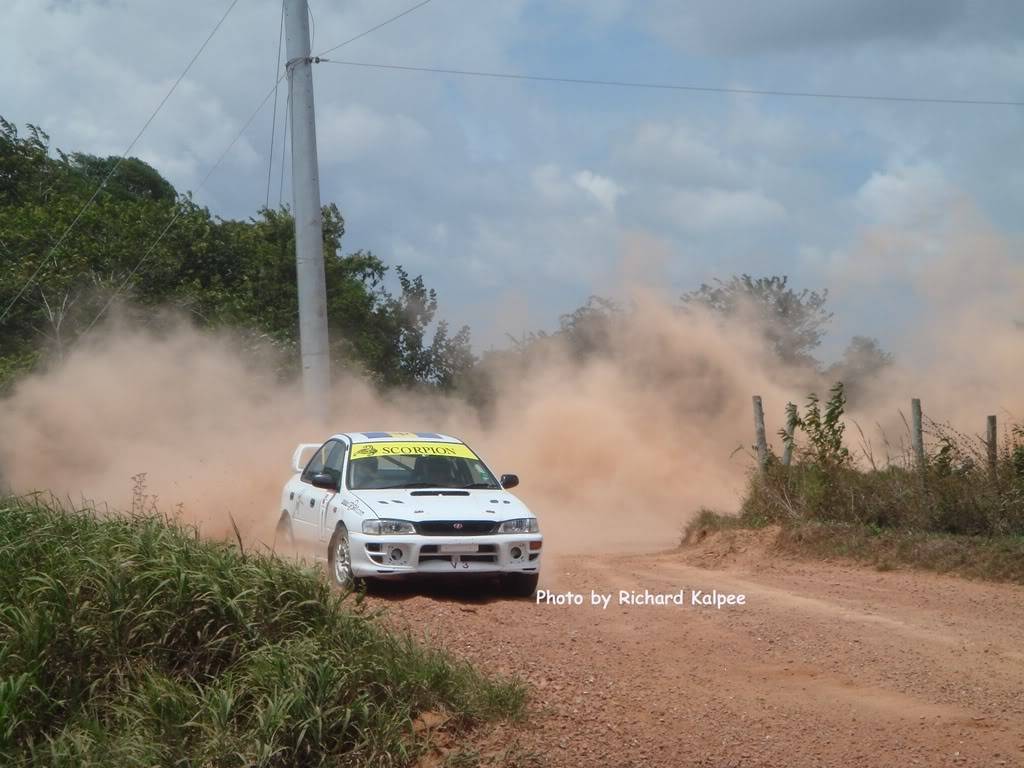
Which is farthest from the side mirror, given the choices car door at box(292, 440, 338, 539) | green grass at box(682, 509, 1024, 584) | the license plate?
green grass at box(682, 509, 1024, 584)

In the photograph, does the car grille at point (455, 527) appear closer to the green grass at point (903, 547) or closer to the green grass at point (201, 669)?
the green grass at point (201, 669)

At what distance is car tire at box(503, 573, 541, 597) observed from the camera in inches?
411

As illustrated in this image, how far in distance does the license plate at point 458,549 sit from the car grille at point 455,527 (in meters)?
0.13

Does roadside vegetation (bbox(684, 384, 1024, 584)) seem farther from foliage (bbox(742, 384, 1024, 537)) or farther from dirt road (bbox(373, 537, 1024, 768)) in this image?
dirt road (bbox(373, 537, 1024, 768))

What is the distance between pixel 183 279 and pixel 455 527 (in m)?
24.3

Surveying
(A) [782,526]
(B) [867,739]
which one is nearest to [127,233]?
(A) [782,526]

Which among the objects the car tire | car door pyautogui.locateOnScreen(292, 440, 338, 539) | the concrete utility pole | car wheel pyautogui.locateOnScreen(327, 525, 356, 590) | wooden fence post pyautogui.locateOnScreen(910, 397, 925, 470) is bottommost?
the car tire

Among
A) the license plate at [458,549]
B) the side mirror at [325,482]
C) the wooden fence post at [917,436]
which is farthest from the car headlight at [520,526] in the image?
the wooden fence post at [917,436]

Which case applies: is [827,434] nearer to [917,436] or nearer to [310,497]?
[917,436]

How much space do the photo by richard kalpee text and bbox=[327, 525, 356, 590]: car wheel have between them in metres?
1.74

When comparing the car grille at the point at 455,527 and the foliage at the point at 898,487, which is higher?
the foliage at the point at 898,487

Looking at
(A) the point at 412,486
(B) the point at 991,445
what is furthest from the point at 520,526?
(B) the point at 991,445

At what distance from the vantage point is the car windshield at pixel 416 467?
11.4 meters

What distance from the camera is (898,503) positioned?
1416 centimetres
